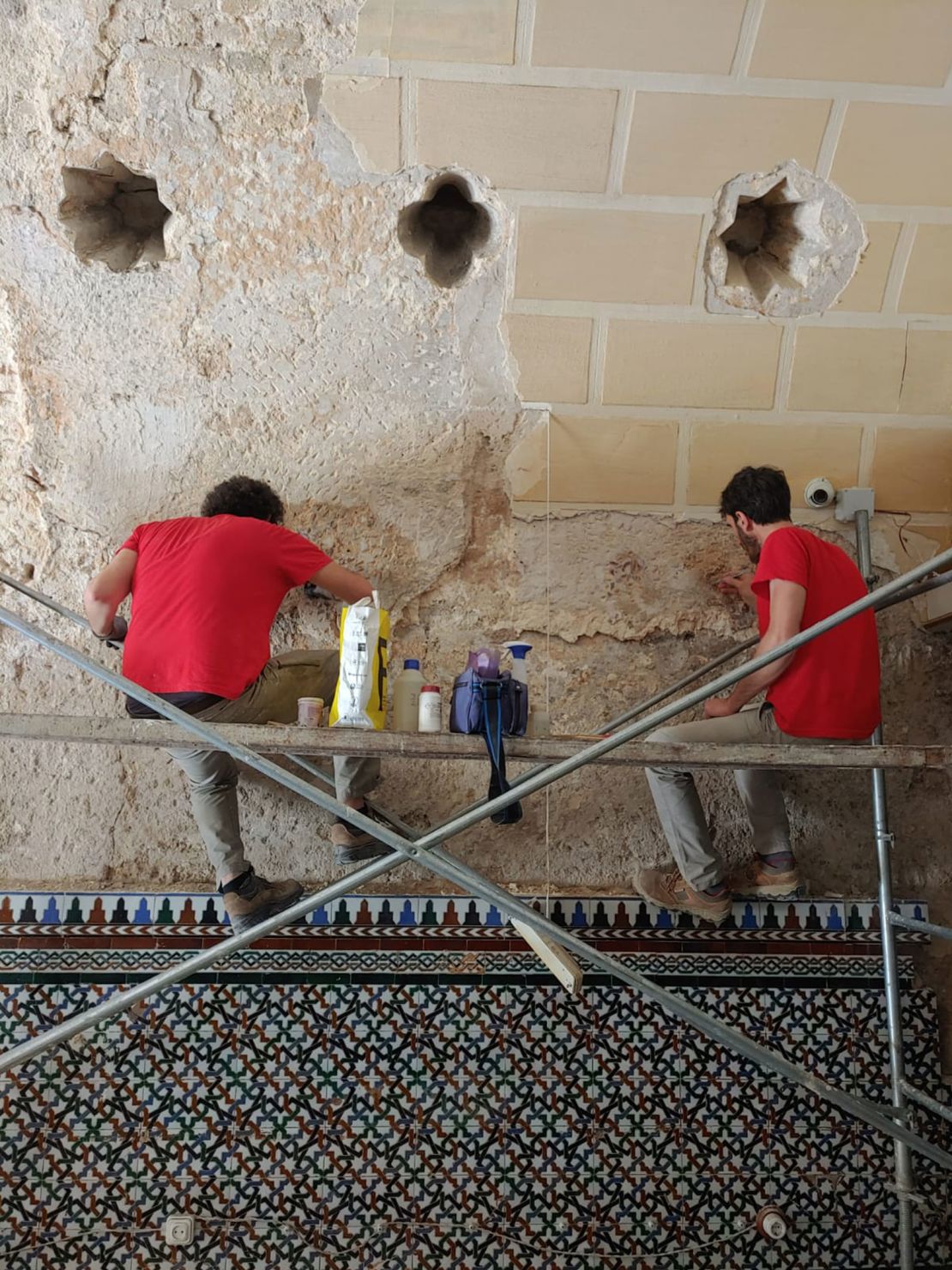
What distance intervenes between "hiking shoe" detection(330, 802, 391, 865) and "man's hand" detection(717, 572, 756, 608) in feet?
4.14

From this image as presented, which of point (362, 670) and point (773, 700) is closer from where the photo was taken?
point (362, 670)

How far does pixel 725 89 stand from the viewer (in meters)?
2.84

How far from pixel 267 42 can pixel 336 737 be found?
6.18 ft

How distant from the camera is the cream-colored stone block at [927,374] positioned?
323cm

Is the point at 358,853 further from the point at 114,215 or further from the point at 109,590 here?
the point at 114,215

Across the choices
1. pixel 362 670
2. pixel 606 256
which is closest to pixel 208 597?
pixel 362 670

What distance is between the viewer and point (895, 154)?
294cm

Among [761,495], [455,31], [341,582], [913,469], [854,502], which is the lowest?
[341,582]

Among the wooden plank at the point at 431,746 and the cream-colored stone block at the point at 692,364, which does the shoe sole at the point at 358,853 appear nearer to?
the wooden plank at the point at 431,746

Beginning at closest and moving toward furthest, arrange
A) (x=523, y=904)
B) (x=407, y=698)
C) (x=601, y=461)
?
(x=523, y=904) < (x=407, y=698) < (x=601, y=461)

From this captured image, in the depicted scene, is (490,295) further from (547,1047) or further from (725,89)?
(547,1047)

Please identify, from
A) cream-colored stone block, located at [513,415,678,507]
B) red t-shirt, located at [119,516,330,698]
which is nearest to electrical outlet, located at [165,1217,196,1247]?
red t-shirt, located at [119,516,330,698]

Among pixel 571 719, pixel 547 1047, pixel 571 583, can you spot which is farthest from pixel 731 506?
pixel 547 1047

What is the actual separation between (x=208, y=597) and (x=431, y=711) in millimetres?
637
